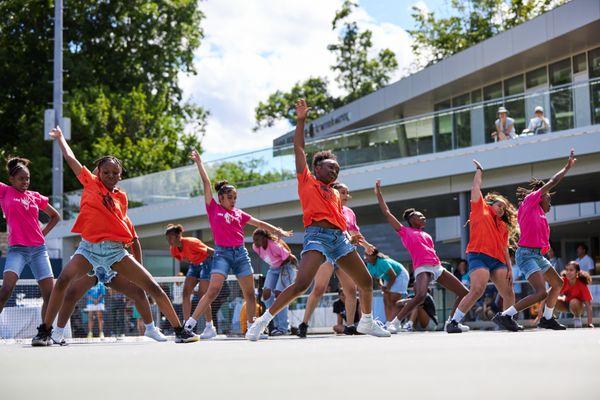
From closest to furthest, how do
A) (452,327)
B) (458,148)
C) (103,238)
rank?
(103,238), (452,327), (458,148)

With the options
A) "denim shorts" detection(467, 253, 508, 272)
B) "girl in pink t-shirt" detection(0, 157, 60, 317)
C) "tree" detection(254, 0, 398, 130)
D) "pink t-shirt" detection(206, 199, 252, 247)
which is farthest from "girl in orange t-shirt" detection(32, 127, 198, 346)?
"tree" detection(254, 0, 398, 130)

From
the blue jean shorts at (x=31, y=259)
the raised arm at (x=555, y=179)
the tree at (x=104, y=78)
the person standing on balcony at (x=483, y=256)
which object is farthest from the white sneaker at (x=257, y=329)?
the tree at (x=104, y=78)

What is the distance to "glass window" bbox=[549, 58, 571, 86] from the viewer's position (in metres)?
30.7

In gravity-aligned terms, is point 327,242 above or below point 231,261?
above

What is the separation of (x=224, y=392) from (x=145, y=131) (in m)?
41.2

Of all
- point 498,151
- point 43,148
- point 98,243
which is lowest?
point 98,243

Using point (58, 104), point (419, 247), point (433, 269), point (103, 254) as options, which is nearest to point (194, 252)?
point (419, 247)

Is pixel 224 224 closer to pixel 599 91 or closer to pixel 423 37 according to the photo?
pixel 599 91

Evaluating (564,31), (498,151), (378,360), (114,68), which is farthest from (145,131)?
(378,360)

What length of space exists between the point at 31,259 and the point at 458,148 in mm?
14329

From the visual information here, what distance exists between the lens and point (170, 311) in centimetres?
1005

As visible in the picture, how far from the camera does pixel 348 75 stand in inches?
2382

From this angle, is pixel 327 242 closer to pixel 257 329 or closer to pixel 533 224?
pixel 257 329

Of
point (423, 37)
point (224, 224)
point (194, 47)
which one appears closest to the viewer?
point (224, 224)
